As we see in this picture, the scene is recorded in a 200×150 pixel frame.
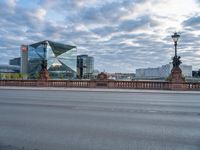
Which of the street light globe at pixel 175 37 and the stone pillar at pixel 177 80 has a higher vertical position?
the street light globe at pixel 175 37

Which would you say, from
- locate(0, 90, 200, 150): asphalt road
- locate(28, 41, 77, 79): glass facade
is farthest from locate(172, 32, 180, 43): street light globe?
locate(28, 41, 77, 79): glass facade

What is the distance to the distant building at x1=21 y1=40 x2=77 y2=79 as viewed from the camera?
114000 millimetres

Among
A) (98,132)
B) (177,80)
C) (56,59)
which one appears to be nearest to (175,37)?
(177,80)

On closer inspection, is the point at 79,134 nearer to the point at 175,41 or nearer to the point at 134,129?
the point at 134,129

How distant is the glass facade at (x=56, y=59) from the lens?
375ft

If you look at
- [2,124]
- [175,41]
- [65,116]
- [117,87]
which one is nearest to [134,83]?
[117,87]

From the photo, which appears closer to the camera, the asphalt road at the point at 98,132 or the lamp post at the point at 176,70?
the asphalt road at the point at 98,132

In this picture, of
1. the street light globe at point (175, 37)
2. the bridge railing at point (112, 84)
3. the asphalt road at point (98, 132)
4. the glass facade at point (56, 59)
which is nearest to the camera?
the asphalt road at point (98, 132)

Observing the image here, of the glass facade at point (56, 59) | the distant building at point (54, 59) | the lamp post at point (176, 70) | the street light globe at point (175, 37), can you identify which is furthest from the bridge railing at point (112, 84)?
the glass facade at point (56, 59)

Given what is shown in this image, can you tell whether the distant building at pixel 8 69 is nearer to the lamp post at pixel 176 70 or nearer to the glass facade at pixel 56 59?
the glass facade at pixel 56 59

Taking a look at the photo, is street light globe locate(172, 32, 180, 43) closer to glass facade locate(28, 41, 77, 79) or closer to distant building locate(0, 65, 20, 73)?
glass facade locate(28, 41, 77, 79)

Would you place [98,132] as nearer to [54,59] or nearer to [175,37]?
[175,37]

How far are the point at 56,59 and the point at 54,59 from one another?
4.65ft

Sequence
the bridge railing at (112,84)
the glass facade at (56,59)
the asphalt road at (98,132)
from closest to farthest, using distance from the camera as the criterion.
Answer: the asphalt road at (98,132) < the bridge railing at (112,84) < the glass facade at (56,59)
